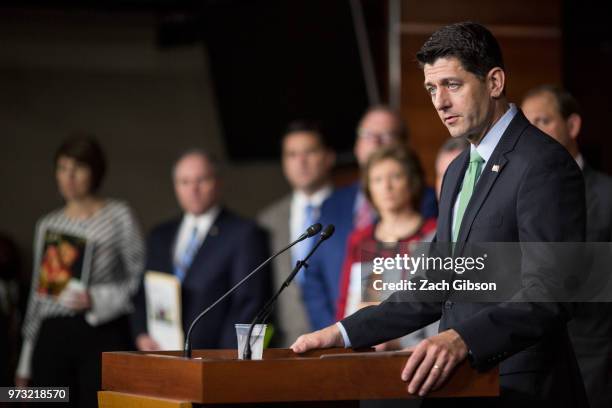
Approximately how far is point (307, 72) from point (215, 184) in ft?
6.76

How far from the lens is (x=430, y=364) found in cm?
208

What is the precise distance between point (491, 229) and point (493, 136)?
24cm

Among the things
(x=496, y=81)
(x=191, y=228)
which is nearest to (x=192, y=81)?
(x=191, y=228)

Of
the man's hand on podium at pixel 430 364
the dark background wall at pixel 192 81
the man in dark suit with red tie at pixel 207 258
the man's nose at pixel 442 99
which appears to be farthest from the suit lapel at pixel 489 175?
the dark background wall at pixel 192 81

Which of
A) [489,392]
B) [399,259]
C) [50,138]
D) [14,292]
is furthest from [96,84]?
[489,392]

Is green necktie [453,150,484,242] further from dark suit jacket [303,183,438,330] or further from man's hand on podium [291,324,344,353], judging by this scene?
dark suit jacket [303,183,438,330]

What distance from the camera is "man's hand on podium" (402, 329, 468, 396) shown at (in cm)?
207

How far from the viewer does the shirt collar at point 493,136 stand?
2.40m

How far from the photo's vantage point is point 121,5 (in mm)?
8086

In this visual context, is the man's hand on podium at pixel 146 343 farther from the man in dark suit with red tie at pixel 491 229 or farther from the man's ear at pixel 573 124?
the man in dark suit with red tie at pixel 491 229

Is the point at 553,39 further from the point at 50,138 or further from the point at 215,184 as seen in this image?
the point at 50,138

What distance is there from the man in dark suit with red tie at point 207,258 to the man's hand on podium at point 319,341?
220 cm

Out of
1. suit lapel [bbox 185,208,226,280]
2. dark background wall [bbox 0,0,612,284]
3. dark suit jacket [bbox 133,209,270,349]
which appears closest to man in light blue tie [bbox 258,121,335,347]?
dark suit jacket [bbox 133,209,270,349]

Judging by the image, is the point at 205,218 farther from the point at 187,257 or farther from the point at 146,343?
the point at 146,343
